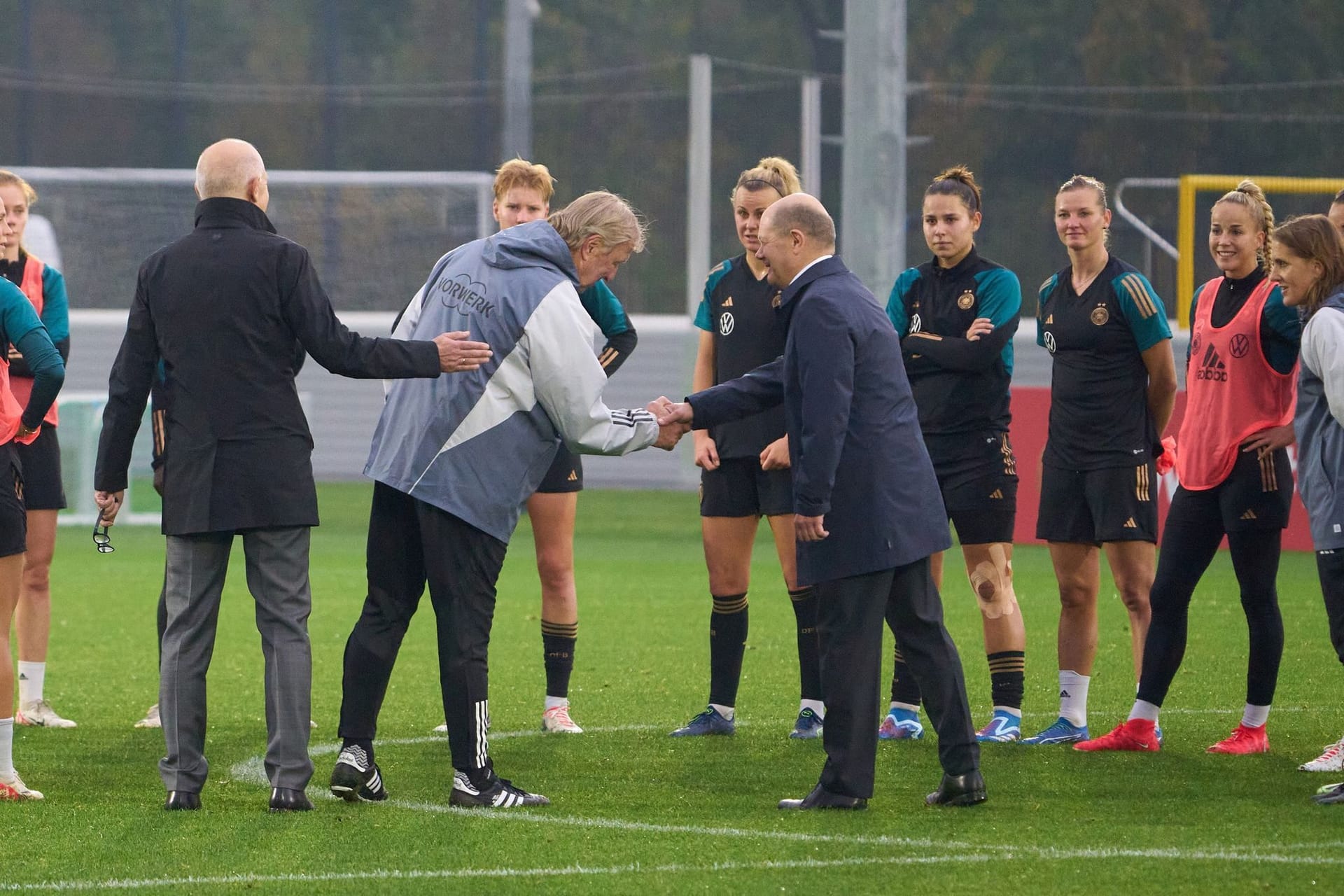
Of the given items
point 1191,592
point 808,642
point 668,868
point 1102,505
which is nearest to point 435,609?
point 668,868

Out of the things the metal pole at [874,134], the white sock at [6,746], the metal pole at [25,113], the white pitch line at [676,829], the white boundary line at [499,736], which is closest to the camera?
the white pitch line at [676,829]

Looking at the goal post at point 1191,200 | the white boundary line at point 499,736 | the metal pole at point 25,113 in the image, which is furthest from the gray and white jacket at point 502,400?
the metal pole at point 25,113

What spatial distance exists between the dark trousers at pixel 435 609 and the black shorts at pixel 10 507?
1050 millimetres

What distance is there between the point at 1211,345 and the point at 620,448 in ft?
6.80

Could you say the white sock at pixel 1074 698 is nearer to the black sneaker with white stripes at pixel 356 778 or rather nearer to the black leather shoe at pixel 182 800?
the black sneaker with white stripes at pixel 356 778

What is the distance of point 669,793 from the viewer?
5.36 metres

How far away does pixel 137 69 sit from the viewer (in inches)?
1010

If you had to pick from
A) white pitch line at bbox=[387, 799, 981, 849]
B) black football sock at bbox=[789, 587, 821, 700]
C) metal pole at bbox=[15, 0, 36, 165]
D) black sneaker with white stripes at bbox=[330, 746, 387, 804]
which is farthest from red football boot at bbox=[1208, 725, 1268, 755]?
metal pole at bbox=[15, 0, 36, 165]

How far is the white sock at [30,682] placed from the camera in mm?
6723

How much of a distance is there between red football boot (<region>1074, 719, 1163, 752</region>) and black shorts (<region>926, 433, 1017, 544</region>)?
74cm

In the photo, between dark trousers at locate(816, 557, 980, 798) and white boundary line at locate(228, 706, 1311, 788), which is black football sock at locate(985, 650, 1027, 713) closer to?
white boundary line at locate(228, 706, 1311, 788)

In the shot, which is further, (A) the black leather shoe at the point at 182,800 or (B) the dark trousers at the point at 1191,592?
(B) the dark trousers at the point at 1191,592

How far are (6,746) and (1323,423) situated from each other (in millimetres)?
3884

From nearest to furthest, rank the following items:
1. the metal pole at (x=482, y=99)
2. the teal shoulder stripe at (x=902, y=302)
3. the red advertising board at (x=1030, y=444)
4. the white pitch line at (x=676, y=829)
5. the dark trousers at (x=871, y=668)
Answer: the white pitch line at (x=676, y=829) → the dark trousers at (x=871, y=668) → the teal shoulder stripe at (x=902, y=302) → the red advertising board at (x=1030, y=444) → the metal pole at (x=482, y=99)
